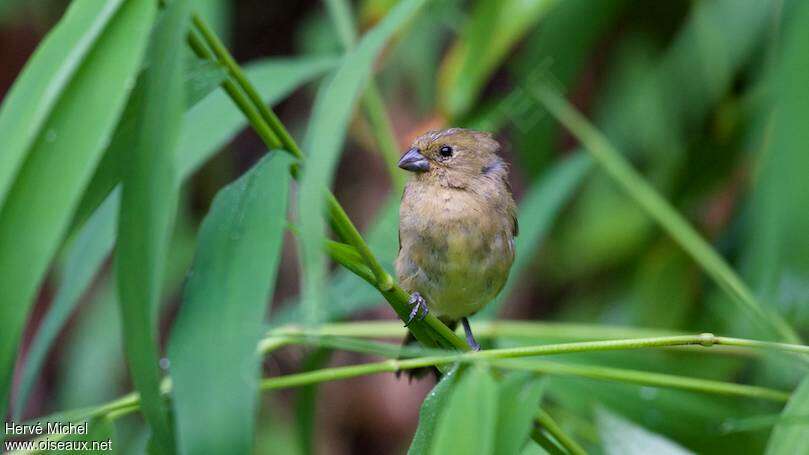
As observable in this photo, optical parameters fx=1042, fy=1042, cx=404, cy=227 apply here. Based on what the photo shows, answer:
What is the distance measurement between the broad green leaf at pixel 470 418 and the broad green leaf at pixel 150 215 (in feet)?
1.33

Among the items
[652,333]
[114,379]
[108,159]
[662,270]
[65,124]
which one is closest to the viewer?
[65,124]

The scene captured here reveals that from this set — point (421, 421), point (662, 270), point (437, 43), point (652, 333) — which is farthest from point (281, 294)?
point (421, 421)

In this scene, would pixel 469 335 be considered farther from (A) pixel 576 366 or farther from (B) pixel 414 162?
(A) pixel 576 366

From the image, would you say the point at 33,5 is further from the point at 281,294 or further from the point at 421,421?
the point at 421,421

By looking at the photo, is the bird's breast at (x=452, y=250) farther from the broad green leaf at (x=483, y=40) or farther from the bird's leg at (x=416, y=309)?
the broad green leaf at (x=483, y=40)

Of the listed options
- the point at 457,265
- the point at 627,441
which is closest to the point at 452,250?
the point at 457,265

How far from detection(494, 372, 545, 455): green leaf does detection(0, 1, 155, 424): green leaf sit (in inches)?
29.1

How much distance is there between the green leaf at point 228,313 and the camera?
1.39 meters

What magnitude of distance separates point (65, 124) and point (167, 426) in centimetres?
46

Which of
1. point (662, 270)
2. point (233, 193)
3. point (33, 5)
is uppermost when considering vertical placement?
point (33, 5)

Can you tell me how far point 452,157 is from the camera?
284 cm

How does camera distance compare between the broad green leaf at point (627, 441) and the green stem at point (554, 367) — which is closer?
the green stem at point (554, 367)

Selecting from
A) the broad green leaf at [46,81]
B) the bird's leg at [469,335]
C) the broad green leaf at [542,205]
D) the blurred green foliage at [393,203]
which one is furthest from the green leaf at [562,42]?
the broad green leaf at [46,81]

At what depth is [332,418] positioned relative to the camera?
5.55m
